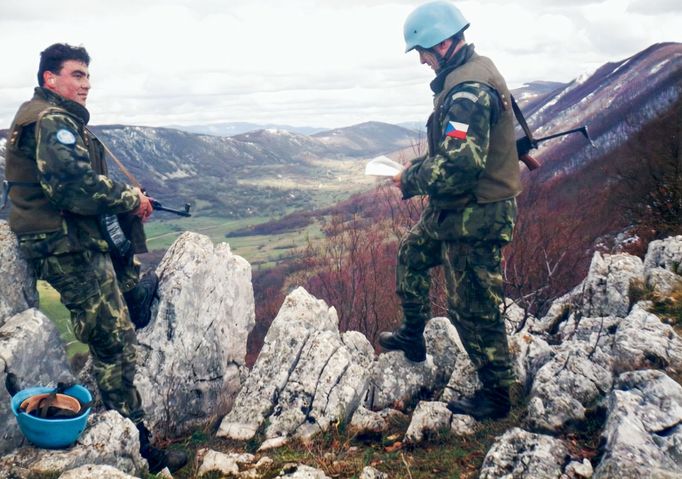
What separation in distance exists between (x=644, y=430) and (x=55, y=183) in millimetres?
6429

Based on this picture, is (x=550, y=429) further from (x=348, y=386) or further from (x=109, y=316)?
(x=109, y=316)

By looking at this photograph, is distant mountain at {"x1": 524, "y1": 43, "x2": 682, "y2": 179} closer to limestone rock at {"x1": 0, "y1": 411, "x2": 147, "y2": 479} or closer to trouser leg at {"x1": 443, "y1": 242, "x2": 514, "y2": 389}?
trouser leg at {"x1": 443, "y1": 242, "x2": 514, "y2": 389}

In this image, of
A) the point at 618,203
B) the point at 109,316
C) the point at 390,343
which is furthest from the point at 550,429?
the point at 618,203

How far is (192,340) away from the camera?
8.05 metres

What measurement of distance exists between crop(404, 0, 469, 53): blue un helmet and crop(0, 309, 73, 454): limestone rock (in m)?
5.70

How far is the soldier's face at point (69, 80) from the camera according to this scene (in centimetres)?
583

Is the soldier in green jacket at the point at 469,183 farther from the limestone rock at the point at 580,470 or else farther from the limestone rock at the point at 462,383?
the limestone rock at the point at 580,470

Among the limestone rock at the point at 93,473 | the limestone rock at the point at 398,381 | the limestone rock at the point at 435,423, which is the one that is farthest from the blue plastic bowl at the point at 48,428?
the limestone rock at the point at 398,381

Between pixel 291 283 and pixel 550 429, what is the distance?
43.2 m

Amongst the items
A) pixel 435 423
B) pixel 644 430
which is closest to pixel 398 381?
pixel 435 423

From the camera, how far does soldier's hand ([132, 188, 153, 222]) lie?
20.4 ft

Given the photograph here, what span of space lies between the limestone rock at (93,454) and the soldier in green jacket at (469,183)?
3.95m

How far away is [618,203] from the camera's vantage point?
20453mm

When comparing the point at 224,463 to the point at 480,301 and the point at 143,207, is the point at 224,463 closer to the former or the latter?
the point at 143,207
